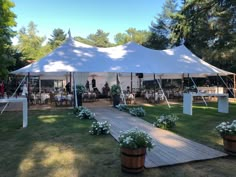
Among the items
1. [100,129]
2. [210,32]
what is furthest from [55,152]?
[210,32]

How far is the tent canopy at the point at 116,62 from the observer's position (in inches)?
496

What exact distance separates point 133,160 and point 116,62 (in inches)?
402

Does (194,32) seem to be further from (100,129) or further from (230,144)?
(230,144)

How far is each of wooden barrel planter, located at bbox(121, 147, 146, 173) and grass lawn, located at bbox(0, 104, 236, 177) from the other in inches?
5.5

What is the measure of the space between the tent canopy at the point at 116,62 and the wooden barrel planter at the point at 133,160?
8866 mm

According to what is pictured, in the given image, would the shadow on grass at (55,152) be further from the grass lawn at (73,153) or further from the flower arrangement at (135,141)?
the flower arrangement at (135,141)

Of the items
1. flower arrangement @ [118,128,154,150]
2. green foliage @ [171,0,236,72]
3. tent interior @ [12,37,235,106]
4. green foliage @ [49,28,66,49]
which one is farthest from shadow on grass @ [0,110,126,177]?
green foliage @ [49,28,66,49]

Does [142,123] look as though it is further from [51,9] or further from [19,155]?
[51,9]

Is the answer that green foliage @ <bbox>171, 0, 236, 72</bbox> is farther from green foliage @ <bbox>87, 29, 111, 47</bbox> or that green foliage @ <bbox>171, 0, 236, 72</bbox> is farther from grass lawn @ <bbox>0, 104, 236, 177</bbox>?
green foliage @ <bbox>87, 29, 111, 47</bbox>

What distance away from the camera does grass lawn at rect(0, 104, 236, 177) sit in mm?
4078

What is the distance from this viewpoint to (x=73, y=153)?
5.07 meters

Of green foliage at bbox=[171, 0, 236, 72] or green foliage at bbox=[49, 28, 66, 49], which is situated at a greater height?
green foliage at bbox=[49, 28, 66, 49]

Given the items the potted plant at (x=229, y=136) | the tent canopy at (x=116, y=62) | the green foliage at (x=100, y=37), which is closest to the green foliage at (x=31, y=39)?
the green foliage at (x=100, y=37)

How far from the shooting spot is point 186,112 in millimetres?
10406
